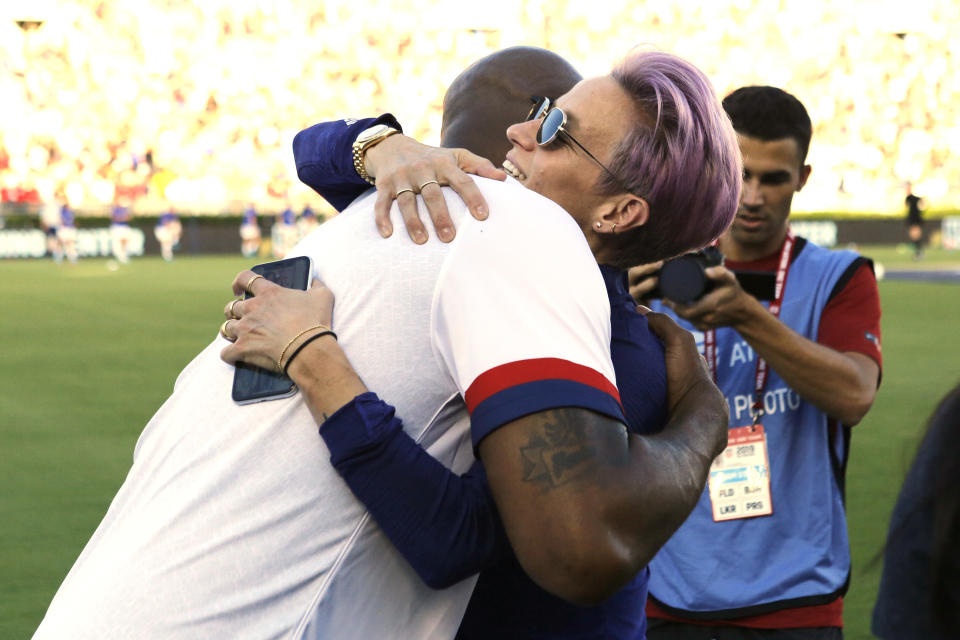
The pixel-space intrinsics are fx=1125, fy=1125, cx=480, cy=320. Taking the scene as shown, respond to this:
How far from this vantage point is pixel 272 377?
4.65 ft

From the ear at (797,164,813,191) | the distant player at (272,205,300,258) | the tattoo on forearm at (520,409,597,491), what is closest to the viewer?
the tattoo on forearm at (520,409,597,491)

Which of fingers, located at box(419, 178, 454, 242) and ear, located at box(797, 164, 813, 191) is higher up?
fingers, located at box(419, 178, 454, 242)

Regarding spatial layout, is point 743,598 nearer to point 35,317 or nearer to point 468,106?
point 468,106

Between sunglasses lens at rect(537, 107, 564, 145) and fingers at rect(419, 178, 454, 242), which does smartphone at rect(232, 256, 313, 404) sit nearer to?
fingers at rect(419, 178, 454, 242)

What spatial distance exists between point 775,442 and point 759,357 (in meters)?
0.23

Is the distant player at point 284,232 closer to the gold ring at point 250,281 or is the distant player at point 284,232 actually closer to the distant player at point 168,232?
the distant player at point 168,232

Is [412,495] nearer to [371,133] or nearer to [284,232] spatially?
[371,133]

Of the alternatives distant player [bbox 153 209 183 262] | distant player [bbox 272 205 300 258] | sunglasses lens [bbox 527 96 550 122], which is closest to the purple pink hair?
sunglasses lens [bbox 527 96 550 122]

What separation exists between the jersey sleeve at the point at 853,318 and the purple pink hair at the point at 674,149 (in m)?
1.48

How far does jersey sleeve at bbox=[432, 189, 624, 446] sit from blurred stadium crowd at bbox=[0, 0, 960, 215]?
31.7 m

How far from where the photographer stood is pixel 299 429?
1.37 meters

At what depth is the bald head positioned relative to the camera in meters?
2.18

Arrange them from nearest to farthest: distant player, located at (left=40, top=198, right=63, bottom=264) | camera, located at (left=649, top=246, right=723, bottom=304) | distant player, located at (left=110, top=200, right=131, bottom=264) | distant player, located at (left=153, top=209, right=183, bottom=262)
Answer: camera, located at (left=649, top=246, right=723, bottom=304), distant player, located at (left=110, top=200, right=131, bottom=264), distant player, located at (left=40, top=198, right=63, bottom=264), distant player, located at (left=153, top=209, right=183, bottom=262)

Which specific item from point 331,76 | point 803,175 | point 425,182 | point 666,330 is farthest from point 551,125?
point 331,76
